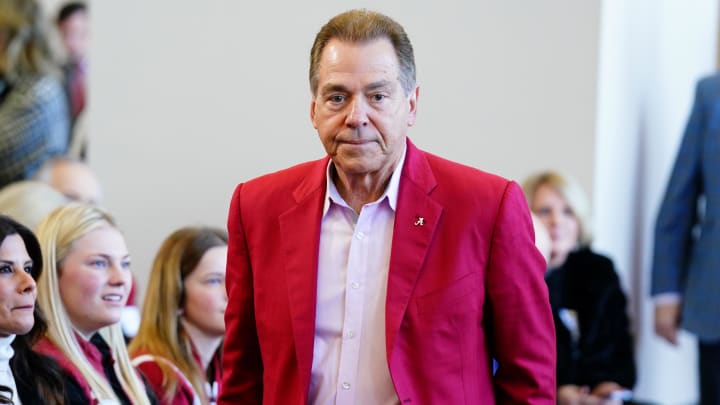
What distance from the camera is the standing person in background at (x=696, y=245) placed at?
520cm

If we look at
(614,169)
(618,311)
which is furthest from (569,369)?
(614,169)

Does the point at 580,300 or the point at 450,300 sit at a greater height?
the point at 450,300

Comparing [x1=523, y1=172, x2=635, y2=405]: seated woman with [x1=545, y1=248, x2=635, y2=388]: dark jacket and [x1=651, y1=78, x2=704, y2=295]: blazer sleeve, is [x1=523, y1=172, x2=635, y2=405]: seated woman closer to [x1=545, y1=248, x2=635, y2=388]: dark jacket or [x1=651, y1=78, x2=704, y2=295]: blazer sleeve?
[x1=545, y1=248, x2=635, y2=388]: dark jacket

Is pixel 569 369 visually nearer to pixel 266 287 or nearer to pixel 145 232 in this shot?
pixel 145 232

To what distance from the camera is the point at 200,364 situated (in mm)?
3725

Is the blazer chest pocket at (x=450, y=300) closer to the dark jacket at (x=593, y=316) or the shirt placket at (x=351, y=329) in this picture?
the shirt placket at (x=351, y=329)

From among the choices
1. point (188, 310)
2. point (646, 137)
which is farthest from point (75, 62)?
point (188, 310)

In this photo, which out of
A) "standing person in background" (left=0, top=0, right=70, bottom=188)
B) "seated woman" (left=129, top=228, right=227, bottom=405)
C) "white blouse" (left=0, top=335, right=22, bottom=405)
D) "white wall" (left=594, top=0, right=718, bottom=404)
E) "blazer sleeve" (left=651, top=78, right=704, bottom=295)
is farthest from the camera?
"standing person in background" (left=0, top=0, right=70, bottom=188)

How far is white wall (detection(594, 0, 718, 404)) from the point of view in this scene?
5570 mm

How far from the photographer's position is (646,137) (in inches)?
238

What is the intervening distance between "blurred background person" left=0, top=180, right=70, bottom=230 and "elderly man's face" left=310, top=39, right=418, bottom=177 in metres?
2.01

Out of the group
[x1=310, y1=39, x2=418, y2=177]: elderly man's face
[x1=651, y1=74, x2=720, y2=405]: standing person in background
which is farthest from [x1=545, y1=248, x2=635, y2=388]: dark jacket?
[x1=310, y1=39, x2=418, y2=177]: elderly man's face

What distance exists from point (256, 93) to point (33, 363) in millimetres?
1407

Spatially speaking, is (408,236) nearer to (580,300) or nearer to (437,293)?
(437,293)
